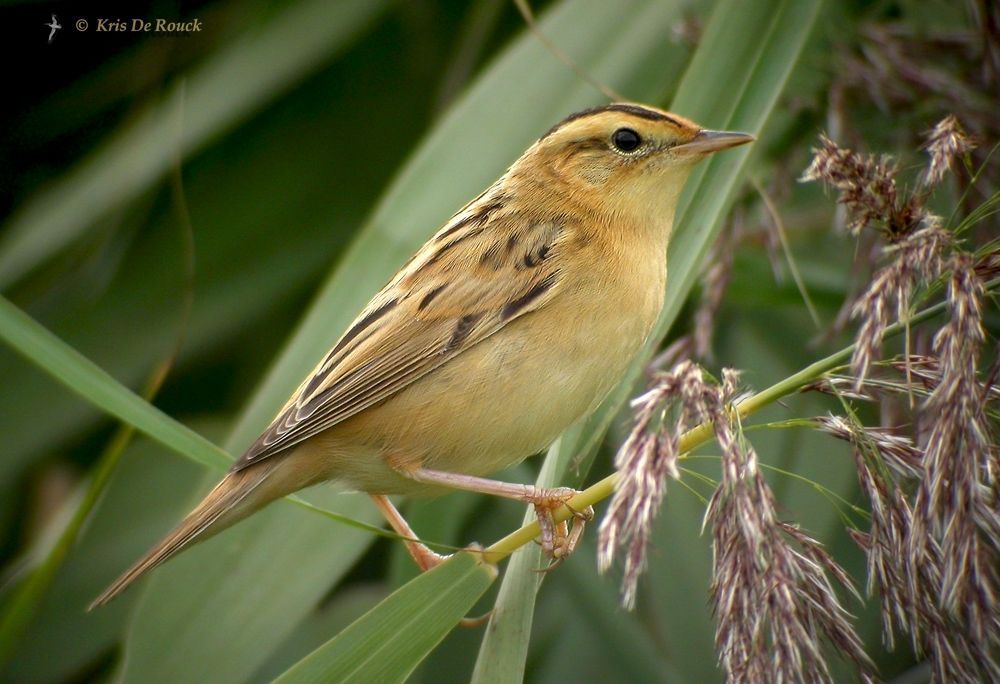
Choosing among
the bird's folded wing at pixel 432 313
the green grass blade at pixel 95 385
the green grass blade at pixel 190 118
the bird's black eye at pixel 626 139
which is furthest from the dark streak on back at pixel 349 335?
the green grass blade at pixel 190 118

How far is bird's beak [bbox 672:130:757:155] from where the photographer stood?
2.29 metres

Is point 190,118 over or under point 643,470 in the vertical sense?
over

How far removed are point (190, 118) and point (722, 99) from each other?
1.61m

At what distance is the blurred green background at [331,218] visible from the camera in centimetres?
265

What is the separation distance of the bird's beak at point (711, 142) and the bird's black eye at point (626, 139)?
0.17 metres

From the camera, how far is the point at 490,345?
252 centimetres

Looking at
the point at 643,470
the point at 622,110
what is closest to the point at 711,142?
the point at 622,110

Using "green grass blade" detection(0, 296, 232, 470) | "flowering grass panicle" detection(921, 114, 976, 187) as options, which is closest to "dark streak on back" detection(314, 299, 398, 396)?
"green grass blade" detection(0, 296, 232, 470)

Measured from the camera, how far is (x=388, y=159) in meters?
3.58

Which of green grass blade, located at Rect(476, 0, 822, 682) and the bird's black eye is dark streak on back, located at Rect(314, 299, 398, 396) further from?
the bird's black eye

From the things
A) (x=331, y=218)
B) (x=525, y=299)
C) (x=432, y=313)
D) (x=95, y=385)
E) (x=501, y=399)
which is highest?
(x=95, y=385)

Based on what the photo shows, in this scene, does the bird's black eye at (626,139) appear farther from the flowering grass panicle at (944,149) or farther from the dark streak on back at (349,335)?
the flowering grass panicle at (944,149)

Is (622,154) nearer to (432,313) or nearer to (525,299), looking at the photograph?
(525,299)

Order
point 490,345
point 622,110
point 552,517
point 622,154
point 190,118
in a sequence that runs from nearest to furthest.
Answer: point 552,517 → point 490,345 → point 622,110 → point 622,154 → point 190,118
